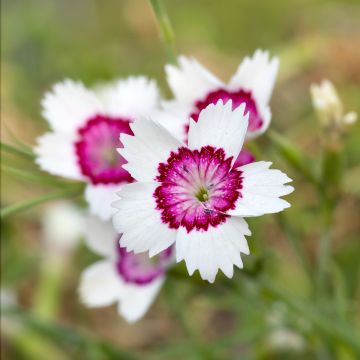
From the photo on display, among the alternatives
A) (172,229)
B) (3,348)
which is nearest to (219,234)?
(172,229)

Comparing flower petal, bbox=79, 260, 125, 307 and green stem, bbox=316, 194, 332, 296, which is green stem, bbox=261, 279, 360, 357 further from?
flower petal, bbox=79, 260, 125, 307

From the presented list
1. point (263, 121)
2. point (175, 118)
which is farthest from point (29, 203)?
point (263, 121)

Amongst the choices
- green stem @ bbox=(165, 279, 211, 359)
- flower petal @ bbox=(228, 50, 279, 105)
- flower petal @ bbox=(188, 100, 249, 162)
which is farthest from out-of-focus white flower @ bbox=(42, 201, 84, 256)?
flower petal @ bbox=(188, 100, 249, 162)

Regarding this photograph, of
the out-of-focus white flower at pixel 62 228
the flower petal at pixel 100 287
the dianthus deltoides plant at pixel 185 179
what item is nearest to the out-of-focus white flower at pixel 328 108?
the dianthus deltoides plant at pixel 185 179

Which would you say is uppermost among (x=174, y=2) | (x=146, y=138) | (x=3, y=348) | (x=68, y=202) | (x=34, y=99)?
(x=174, y=2)

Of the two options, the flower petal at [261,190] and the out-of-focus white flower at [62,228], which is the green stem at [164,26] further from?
the out-of-focus white flower at [62,228]

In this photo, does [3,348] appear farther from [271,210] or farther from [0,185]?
[271,210]

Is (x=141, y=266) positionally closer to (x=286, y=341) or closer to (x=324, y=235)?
(x=324, y=235)
